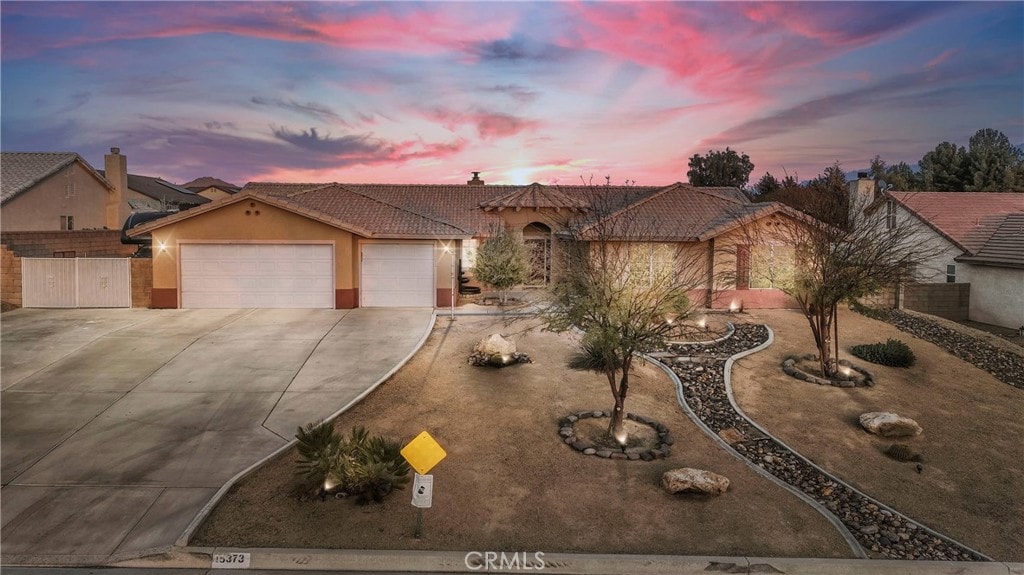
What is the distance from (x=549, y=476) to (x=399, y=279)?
11.8m

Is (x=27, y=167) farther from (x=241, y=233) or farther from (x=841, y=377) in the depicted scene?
(x=841, y=377)

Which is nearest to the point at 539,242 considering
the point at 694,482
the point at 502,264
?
the point at 502,264

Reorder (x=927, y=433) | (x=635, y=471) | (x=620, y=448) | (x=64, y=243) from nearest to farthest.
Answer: (x=635, y=471), (x=620, y=448), (x=927, y=433), (x=64, y=243)

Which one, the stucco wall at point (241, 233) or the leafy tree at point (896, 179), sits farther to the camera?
the leafy tree at point (896, 179)

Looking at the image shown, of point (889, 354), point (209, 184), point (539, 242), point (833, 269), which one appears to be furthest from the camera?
point (209, 184)

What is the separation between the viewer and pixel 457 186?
1136 inches

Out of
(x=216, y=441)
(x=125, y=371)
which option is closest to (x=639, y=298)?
(x=216, y=441)

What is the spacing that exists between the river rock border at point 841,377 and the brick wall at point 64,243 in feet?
78.0

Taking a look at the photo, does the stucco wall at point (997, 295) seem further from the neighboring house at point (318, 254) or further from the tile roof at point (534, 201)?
the tile roof at point (534, 201)

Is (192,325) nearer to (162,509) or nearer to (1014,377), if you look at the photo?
(162,509)

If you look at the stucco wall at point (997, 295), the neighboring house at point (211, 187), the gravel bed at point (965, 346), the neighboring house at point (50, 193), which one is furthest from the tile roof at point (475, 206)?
the neighboring house at point (211, 187)

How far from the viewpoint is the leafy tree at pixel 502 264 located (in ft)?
66.7

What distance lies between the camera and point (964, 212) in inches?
965

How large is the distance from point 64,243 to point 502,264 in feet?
52.9
